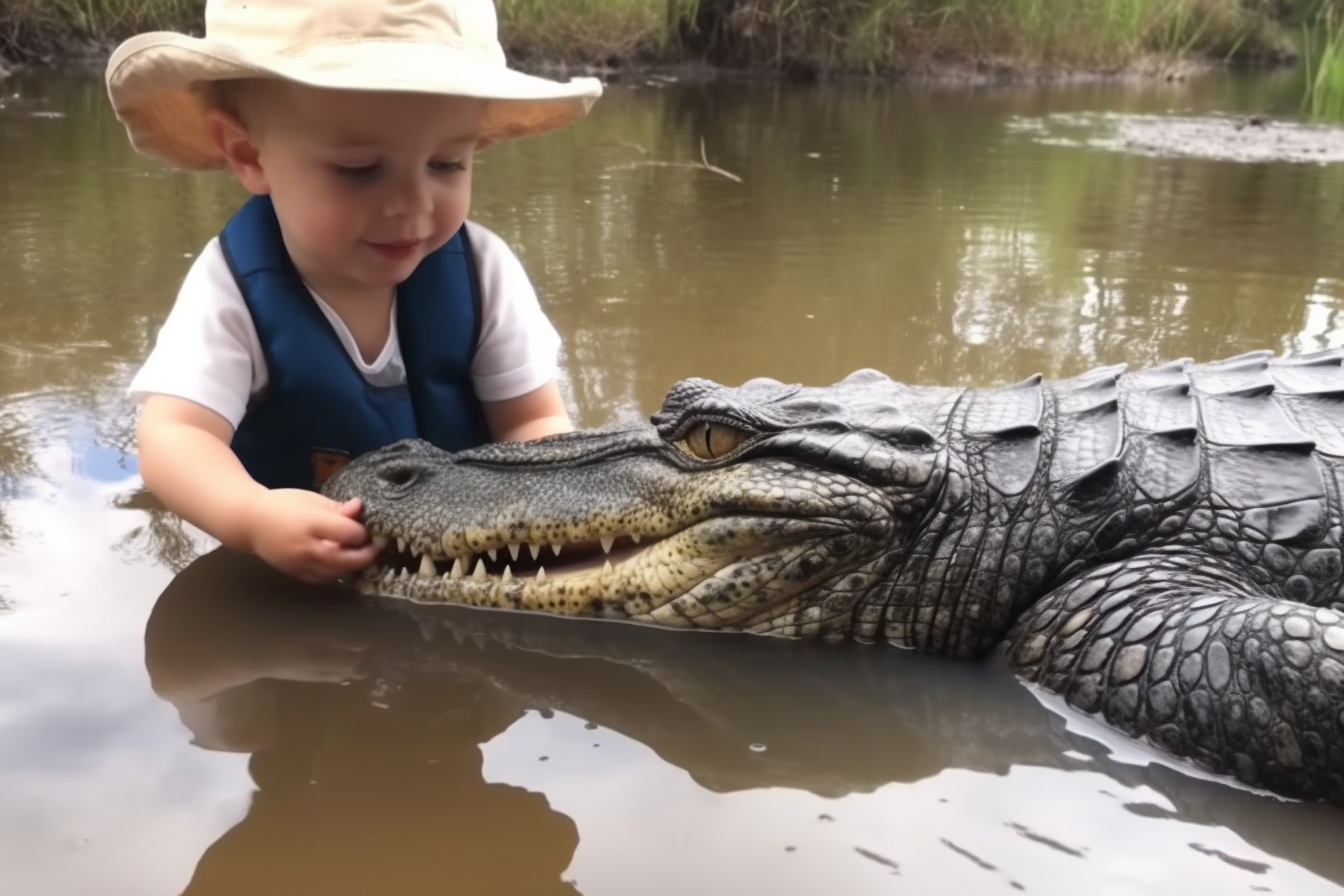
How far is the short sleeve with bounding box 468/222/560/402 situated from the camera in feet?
8.23

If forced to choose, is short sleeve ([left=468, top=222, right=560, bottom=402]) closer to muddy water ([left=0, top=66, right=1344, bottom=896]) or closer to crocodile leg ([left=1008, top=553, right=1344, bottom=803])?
muddy water ([left=0, top=66, right=1344, bottom=896])

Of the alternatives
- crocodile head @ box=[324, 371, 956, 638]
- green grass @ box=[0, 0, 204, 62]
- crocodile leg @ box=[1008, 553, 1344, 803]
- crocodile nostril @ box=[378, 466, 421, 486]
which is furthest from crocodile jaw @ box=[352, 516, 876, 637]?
green grass @ box=[0, 0, 204, 62]

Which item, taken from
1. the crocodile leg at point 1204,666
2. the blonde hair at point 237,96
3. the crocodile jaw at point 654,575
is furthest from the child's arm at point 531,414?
the crocodile leg at point 1204,666

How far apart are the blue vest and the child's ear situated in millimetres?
112

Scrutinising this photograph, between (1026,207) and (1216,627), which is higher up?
(1026,207)

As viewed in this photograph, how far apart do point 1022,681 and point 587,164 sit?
5.34 metres

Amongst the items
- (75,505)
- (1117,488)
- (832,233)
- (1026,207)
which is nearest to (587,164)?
(832,233)

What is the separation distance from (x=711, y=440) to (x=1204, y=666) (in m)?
0.88

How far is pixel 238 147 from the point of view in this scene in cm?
211

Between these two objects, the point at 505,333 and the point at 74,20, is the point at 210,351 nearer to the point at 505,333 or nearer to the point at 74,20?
the point at 505,333

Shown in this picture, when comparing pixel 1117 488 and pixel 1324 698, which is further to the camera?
pixel 1117 488

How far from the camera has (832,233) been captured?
207 inches

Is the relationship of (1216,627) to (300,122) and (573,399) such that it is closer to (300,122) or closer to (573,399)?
(300,122)

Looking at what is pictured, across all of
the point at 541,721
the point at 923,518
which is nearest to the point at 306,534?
the point at 541,721
